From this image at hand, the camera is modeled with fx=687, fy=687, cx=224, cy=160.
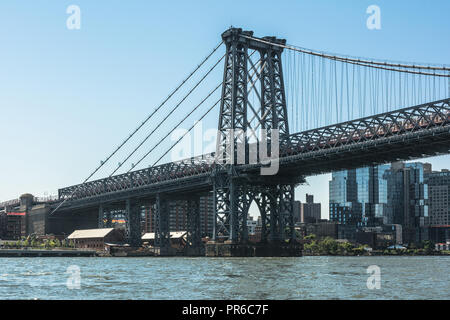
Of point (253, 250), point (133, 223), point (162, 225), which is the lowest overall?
point (253, 250)

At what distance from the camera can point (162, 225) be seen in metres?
134

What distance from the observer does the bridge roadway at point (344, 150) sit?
77.5 m

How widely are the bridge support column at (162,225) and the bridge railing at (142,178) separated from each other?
14.8 ft

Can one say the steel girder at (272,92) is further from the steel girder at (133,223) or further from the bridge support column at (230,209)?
the steel girder at (133,223)

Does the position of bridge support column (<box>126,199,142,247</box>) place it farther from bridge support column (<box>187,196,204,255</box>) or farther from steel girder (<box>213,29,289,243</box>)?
steel girder (<box>213,29,289,243</box>)

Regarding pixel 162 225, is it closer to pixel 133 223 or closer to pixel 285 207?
pixel 133 223

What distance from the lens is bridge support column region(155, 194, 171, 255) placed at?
13038 cm

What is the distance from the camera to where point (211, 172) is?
105000 millimetres

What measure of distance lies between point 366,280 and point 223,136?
59598 millimetres

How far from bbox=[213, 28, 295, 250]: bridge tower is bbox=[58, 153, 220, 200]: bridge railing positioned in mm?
5582

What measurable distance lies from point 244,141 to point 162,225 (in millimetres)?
40599

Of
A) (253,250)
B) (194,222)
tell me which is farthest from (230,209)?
(194,222)

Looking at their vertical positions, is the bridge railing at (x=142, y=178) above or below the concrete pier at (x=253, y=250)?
above

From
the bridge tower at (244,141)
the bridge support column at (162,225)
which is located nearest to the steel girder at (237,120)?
the bridge tower at (244,141)
